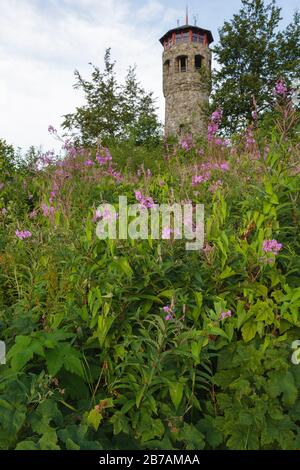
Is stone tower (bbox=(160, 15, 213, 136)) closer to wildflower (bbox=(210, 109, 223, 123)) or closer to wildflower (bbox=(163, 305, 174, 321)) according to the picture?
wildflower (bbox=(210, 109, 223, 123))

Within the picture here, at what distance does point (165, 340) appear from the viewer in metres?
1.82

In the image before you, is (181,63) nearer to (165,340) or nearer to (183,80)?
(183,80)

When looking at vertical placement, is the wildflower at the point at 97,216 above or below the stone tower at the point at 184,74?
below

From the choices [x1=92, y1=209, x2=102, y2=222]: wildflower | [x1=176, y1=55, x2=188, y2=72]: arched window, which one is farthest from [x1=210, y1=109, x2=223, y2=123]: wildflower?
[x1=176, y1=55, x2=188, y2=72]: arched window

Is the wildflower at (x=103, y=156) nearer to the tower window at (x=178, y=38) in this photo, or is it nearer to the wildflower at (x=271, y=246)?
the wildflower at (x=271, y=246)

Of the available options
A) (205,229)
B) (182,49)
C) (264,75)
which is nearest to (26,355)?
(205,229)

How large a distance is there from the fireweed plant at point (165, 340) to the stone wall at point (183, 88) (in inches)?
1094

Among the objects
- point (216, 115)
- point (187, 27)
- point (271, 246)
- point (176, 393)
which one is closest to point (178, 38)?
point (187, 27)

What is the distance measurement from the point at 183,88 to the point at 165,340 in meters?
31.0

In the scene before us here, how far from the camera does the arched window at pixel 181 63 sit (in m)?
31.1

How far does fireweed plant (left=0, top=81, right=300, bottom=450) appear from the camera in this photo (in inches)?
64.9

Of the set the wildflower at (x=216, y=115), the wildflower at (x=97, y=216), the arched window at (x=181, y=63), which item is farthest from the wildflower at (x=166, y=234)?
the arched window at (x=181, y=63)
